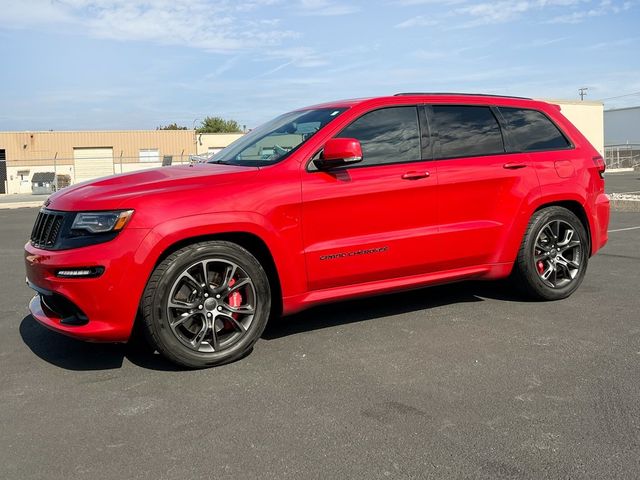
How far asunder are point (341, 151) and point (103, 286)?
180 cm

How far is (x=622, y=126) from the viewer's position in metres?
68.2

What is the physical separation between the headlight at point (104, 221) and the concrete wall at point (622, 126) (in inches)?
2823

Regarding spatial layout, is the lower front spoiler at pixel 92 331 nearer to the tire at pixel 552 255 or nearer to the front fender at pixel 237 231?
the front fender at pixel 237 231

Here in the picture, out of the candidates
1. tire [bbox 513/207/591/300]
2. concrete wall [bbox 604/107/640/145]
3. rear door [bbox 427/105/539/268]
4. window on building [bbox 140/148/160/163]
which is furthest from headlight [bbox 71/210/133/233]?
concrete wall [bbox 604/107/640/145]

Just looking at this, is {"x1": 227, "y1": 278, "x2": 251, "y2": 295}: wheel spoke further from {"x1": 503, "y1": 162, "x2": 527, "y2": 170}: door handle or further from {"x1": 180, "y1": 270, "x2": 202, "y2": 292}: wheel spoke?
{"x1": 503, "y1": 162, "x2": 527, "y2": 170}: door handle

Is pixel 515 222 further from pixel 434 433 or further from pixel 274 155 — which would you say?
pixel 434 433

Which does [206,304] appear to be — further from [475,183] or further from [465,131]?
[465,131]

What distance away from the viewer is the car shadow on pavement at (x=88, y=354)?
13.4ft

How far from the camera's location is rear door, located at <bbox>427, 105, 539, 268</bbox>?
15.9 ft

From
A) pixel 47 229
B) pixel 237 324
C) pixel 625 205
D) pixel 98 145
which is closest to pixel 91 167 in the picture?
pixel 98 145

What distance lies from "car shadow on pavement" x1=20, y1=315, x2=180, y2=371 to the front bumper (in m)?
0.39

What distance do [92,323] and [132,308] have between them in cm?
26

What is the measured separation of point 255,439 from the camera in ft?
9.82

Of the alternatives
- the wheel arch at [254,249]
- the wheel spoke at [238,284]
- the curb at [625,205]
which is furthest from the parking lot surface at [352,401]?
the curb at [625,205]
